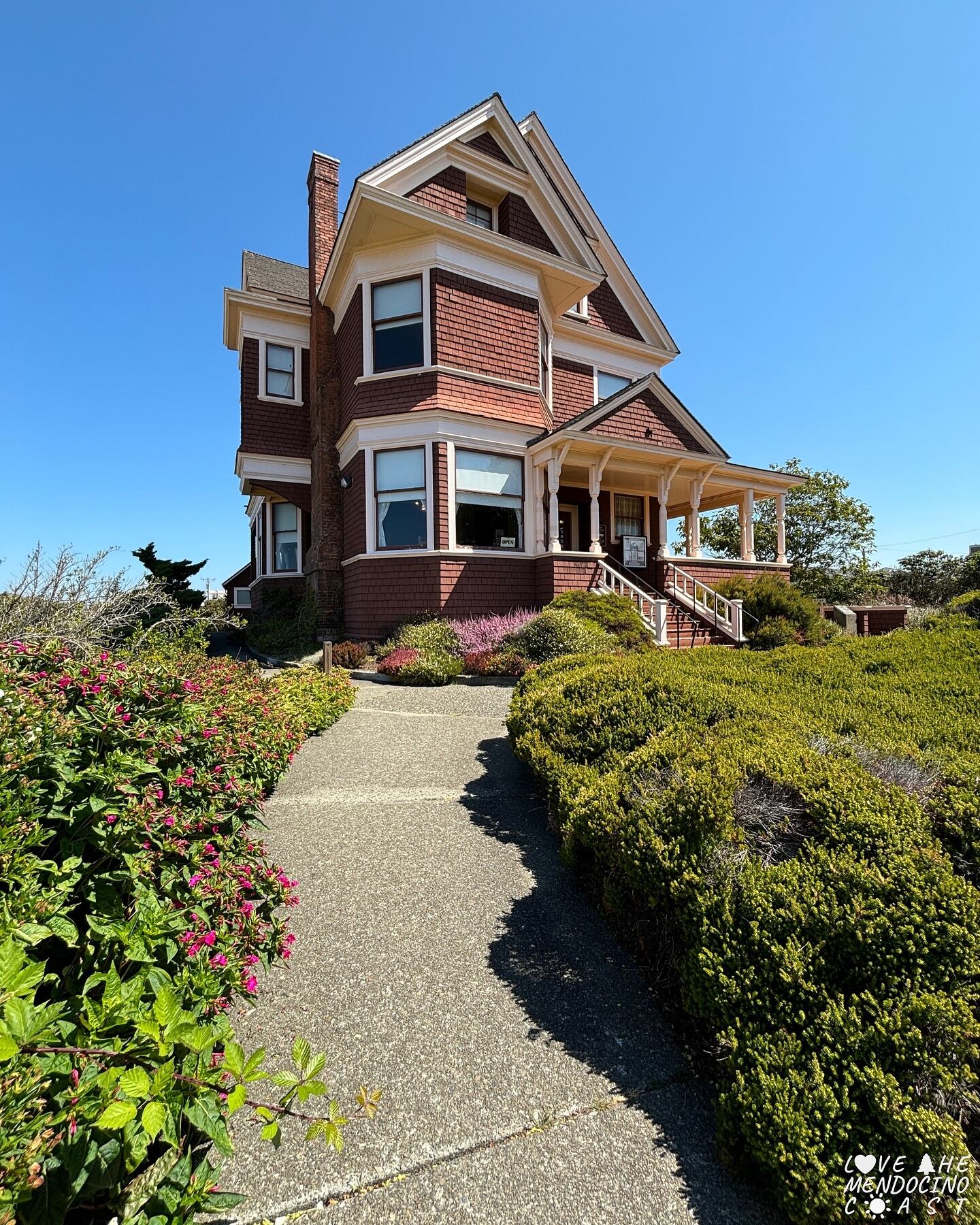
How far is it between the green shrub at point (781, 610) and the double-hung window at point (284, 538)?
1309cm

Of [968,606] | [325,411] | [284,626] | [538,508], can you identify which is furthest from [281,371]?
[968,606]

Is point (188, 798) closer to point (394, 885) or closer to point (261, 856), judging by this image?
point (261, 856)

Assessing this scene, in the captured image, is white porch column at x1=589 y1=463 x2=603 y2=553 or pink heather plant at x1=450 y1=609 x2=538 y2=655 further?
white porch column at x1=589 y1=463 x2=603 y2=553

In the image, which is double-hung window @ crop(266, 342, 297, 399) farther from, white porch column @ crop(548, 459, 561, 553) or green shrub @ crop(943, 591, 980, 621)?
green shrub @ crop(943, 591, 980, 621)

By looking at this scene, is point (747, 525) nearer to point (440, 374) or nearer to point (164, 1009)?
point (440, 374)

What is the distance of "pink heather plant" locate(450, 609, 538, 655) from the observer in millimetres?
10531

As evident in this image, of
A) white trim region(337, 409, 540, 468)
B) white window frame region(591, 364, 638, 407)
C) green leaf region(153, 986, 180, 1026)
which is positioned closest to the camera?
green leaf region(153, 986, 180, 1026)

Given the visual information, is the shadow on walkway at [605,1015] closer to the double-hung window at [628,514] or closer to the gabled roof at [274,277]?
the double-hung window at [628,514]

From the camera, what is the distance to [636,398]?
13.0 metres

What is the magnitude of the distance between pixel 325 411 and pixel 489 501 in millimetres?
5521

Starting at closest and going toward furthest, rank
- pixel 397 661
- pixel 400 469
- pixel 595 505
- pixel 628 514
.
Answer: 1. pixel 397 661
2. pixel 400 469
3. pixel 595 505
4. pixel 628 514

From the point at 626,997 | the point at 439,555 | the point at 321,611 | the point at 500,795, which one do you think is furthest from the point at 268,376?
the point at 626,997

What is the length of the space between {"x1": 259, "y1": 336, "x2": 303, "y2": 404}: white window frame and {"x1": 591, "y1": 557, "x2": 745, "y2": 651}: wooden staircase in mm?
10135

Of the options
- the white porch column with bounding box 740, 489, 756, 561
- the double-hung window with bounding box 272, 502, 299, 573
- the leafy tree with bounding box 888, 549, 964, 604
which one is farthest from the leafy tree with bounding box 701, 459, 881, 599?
the double-hung window with bounding box 272, 502, 299, 573
